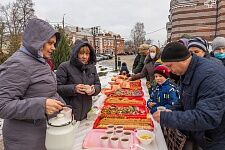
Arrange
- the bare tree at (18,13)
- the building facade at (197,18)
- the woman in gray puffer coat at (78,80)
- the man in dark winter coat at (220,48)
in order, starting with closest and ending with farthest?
the woman in gray puffer coat at (78,80), the man in dark winter coat at (220,48), the bare tree at (18,13), the building facade at (197,18)

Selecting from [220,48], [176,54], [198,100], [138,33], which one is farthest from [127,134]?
[138,33]

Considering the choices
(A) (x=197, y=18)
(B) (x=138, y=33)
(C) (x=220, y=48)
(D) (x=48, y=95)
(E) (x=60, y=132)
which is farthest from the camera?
(B) (x=138, y=33)

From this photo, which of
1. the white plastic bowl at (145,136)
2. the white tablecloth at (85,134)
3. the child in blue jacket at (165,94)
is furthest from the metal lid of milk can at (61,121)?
the child in blue jacket at (165,94)

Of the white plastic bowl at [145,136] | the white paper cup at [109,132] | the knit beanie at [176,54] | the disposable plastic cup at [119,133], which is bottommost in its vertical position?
the white plastic bowl at [145,136]

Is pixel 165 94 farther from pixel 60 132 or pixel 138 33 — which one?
pixel 138 33

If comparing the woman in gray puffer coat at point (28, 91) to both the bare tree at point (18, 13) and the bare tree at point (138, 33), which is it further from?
the bare tree at point (138, 33)

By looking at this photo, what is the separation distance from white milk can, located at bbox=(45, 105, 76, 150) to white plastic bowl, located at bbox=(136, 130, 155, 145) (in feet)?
2.39

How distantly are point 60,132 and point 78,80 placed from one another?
1.21m

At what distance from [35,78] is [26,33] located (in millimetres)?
325

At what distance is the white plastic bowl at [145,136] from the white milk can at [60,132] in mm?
728

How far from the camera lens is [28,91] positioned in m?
1.77

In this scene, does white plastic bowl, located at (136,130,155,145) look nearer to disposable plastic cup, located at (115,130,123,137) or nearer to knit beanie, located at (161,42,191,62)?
disposable plastic cup, located at (115,130,123,137)

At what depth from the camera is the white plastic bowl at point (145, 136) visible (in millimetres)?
2142

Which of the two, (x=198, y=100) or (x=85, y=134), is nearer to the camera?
(x=198, y=100)
